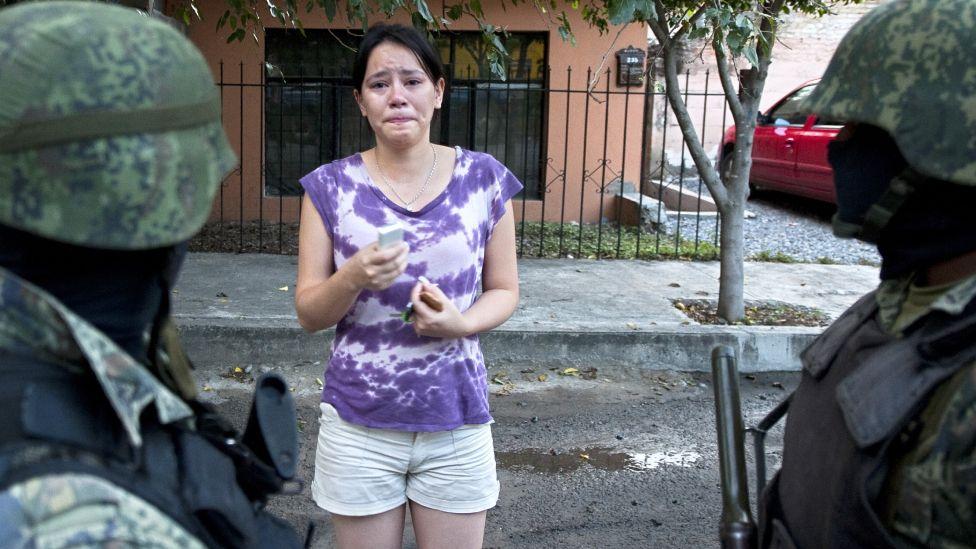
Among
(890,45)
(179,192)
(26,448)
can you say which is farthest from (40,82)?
(890,45)

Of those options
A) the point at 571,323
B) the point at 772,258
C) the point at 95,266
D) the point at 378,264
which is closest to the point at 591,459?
the point at 571,323

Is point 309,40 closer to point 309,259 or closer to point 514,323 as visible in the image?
point 514,323

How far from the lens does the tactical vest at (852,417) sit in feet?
4.72

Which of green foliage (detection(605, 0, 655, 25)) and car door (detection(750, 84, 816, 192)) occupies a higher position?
green foliage (detection(605, 0, 655, 25))

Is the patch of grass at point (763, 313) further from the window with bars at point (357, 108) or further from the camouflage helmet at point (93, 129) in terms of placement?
the camouflage helmet at point (93, 129)

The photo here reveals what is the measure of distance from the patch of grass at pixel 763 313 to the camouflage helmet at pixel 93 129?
19.8ft

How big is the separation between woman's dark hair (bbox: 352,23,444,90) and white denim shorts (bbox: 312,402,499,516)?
3.23 ft

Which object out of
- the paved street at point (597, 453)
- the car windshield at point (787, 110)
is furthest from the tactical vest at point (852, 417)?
the car windshield at point (787, 110)

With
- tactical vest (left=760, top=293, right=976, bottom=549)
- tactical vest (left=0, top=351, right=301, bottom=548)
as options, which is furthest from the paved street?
tactical vest (left=0, top=351, right=301, bottom=548)

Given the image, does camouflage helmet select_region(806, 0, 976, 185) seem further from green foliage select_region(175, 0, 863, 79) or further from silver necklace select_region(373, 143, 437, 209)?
green foliage select_region(175, 0, 863, 79)

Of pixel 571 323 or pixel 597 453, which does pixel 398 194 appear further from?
pixel 571 323

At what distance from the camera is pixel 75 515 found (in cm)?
100

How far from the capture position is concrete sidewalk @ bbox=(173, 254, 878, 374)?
6.30 metres

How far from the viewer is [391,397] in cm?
255
